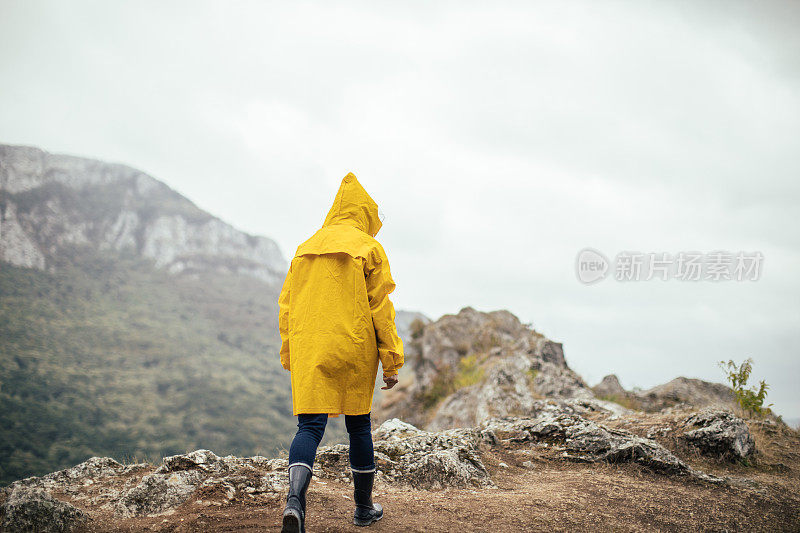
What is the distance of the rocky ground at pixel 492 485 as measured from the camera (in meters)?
3.36

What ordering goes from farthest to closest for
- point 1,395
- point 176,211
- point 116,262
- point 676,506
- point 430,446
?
point 176,211 < point 116,262 < point 1,395 < point 430,446 < point 676,506

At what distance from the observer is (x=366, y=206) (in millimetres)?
3729

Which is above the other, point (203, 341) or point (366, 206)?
point (366, 206)

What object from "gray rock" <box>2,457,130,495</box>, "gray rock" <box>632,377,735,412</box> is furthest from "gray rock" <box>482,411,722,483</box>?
"gray rock" <box>632,377,735,412</box>

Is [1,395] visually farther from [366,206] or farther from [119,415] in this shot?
[366,206]

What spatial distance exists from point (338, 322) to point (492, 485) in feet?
10.2

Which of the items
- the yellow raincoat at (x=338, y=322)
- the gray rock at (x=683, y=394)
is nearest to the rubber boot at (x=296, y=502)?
the yellow raincoat at (x=338, y=322)

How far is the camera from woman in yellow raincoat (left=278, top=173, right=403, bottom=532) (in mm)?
2961

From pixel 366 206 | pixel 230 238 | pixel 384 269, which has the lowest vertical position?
pixel 384 269

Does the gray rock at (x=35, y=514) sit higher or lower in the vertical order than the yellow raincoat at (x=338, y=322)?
lower

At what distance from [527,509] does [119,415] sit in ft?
274

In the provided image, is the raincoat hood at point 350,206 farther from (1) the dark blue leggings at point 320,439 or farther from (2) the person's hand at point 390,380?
(1) the dark blue leggings at point 320,439

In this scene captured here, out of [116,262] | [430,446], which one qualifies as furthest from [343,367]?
[116,262]

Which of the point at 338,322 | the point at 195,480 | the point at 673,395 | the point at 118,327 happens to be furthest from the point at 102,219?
the point at 338,322
